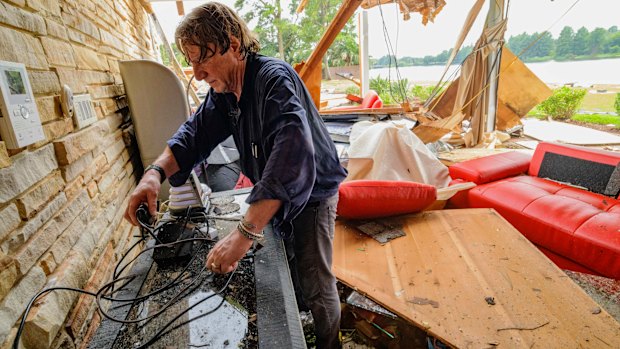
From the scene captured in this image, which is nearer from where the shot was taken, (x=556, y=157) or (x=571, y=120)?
(x=556, y=157)

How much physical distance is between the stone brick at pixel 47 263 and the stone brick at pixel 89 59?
923mm

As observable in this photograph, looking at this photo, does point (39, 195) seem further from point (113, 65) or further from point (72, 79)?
point (113, 65)

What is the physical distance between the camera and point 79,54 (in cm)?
134

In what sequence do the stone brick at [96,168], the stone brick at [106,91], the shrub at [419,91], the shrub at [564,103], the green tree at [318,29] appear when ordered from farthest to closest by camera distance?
the green tree at [318,29]
the shrub at [419,91]
the shrub at [564,103]
the stone brick at [106,91]
the stone brick at [96,168]

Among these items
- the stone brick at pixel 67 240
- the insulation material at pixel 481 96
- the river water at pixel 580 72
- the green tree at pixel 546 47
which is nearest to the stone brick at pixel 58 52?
the stone brick at pixel 67 240

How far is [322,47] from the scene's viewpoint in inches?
140

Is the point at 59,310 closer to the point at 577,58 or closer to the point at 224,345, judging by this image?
the point at 224,345

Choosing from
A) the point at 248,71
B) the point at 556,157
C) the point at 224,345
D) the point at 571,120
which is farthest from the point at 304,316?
the point at 571,120

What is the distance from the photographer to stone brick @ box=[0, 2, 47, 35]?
808 mm

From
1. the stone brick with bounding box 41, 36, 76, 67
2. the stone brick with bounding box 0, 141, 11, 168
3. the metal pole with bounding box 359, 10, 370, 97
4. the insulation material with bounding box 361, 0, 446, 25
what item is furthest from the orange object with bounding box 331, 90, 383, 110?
the stone brick with bounding box 0, 141, 11, 168

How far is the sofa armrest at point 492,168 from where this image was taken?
108 inches

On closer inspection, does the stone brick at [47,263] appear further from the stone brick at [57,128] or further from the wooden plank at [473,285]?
the wooden plank at [473,285]

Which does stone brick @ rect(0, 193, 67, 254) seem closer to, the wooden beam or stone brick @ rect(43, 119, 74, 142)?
stone brick @ rect(43, 119, 74, 142)

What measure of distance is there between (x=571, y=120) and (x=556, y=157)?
17.5ft
